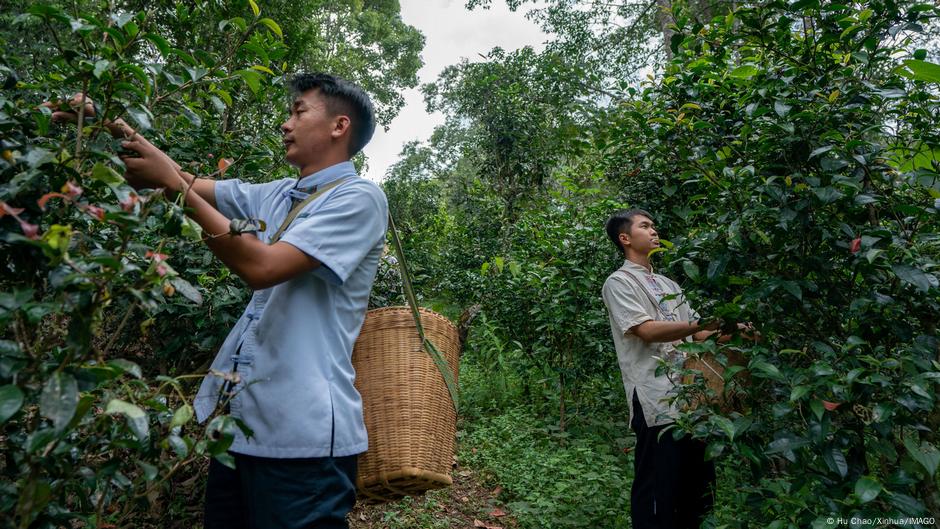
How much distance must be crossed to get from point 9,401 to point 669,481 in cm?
245

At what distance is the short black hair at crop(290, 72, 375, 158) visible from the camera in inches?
71.5

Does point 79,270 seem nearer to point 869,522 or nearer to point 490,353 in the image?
point 869,522

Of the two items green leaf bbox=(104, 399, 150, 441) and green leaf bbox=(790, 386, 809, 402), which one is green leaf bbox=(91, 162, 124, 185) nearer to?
green leaf bbox=(104, 399, 150, 441)

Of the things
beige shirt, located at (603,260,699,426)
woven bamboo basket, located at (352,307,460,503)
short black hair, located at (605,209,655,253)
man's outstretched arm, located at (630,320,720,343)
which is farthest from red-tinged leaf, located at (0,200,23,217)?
short black hair, located at (605,209,655,253)

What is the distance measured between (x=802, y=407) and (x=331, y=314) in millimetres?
1312

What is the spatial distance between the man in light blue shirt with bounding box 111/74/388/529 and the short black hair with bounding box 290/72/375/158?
201mm

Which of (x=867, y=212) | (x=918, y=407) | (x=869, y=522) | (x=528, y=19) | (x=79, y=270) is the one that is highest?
(x=528, y=19)

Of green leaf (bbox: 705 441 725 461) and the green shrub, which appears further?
the green shrub

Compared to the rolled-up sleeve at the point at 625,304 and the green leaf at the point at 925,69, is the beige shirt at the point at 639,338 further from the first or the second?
the green leaf at the point at 925,69

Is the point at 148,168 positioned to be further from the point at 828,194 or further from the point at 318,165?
the point at 828,194

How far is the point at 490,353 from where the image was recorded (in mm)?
5930

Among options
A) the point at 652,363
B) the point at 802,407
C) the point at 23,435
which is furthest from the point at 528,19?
the point at 23,435

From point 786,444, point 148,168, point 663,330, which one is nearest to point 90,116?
point 148,168

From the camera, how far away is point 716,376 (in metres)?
2.29
